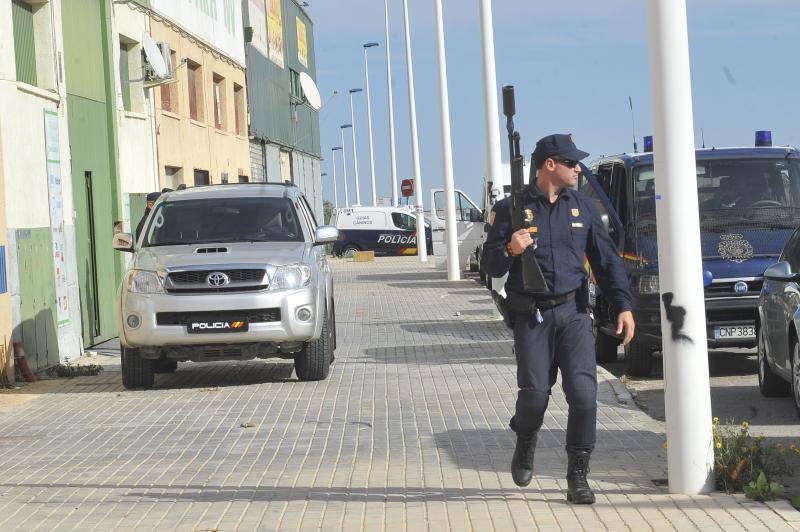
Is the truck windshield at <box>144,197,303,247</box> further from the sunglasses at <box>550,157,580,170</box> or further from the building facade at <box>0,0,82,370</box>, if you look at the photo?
the sunglasses at <box>550,157,580,170</box>

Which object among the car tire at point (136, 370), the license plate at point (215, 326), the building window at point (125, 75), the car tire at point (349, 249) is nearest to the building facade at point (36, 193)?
the car tire at point (136, 370)

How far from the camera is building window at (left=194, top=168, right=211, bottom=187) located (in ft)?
100

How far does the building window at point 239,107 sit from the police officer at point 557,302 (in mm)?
30234

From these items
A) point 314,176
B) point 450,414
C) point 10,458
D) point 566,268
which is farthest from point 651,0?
point 314,176

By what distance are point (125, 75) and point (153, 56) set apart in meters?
0.57

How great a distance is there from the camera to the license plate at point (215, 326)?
13812mm

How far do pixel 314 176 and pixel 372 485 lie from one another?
50634 millimetres

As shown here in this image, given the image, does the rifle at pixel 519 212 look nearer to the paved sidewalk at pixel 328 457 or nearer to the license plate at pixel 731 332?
the paved sidewalk at pixel 328 457

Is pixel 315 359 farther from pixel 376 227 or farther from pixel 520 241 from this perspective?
pixel 376 227

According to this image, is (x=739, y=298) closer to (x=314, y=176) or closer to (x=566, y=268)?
(x=566, y=268)

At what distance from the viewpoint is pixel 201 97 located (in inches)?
1261

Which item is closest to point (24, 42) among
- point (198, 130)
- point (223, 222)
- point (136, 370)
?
point (223, 222)

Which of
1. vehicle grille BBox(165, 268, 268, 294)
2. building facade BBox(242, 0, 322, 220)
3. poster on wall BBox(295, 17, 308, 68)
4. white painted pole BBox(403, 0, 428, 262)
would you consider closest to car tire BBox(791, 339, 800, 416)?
vehicle grille BBox(165, 268, 268, 294)

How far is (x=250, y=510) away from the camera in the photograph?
7.78 metres
